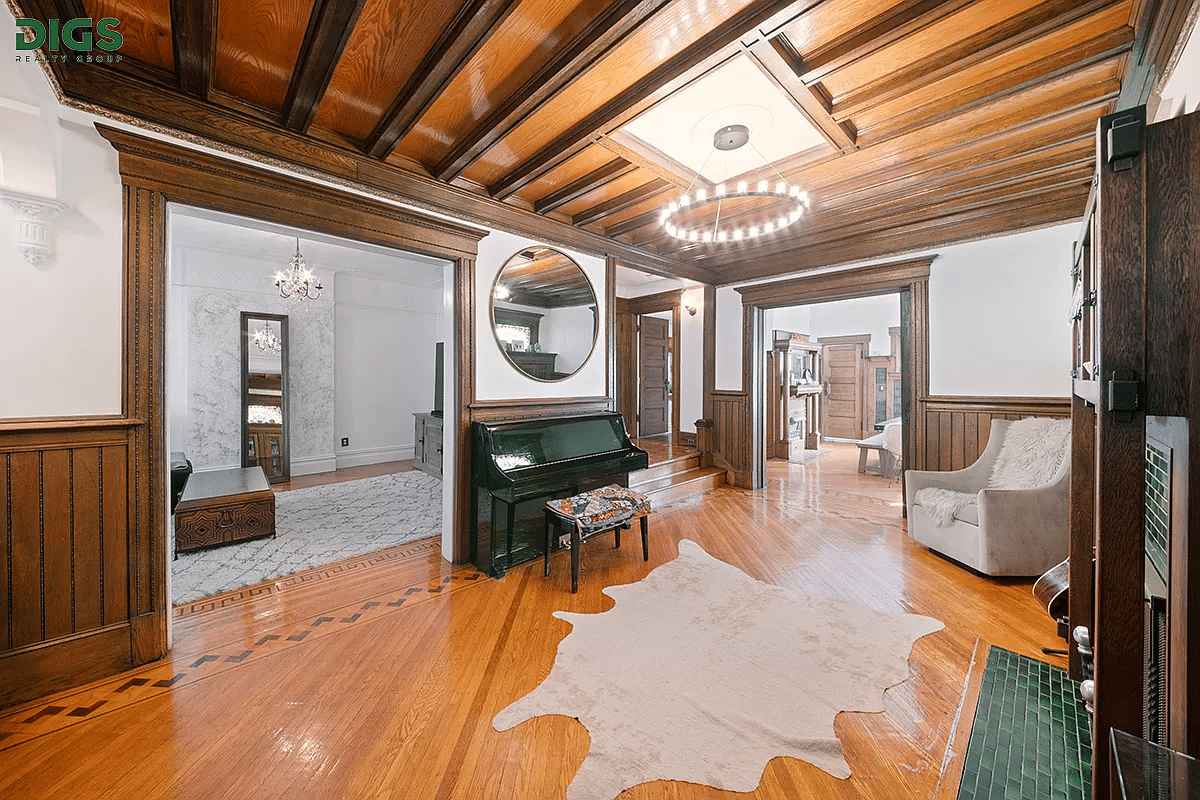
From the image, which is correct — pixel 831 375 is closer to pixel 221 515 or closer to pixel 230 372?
pixel 221 515

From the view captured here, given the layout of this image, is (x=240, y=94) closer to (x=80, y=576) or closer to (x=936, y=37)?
(x=80, y=576)

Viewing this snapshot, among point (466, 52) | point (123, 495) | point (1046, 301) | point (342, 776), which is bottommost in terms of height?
point (342, 776)

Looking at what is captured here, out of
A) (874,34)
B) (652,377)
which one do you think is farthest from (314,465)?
(874,34)

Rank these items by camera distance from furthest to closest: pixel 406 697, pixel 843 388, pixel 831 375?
pixel 831 375 → pixel 843 388 → pixel 406 697

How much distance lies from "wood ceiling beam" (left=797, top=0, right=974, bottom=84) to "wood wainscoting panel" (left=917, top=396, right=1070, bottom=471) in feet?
10.9

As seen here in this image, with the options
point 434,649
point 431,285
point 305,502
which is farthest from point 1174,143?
point 431,285

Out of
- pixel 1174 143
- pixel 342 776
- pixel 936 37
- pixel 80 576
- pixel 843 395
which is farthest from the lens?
pixel 843 395

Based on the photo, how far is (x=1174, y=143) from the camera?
867mm

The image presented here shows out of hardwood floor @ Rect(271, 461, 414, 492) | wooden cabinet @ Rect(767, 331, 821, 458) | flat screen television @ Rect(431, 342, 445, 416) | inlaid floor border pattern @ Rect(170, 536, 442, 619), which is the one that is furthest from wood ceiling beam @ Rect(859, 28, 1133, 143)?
hardwood floor @ Rect(271, 461, 414, 492)

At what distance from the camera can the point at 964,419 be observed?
4113 millimetres

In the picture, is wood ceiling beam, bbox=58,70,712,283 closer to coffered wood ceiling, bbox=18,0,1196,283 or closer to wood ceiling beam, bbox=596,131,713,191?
coffered wood ceiling, bbox=18,0,1196,283

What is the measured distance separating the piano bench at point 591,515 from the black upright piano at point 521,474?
0.56 feet

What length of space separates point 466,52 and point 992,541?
4.24m

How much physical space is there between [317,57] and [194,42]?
1.60ft
